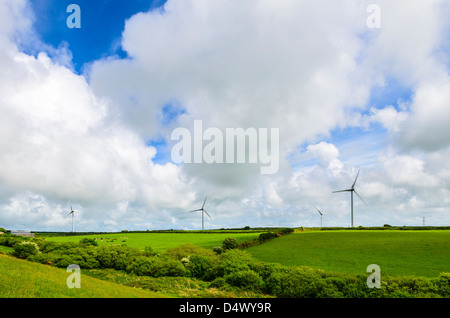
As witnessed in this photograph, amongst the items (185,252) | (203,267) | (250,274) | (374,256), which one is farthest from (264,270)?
(374,256)

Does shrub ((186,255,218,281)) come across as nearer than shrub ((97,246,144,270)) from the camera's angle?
Yes

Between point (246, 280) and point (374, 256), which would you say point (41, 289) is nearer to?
point (246, 280)

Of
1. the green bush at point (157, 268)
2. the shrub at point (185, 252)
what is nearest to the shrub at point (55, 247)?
the shrub at point (185, 252)

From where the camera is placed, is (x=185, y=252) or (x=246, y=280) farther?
(x=185, y=252)

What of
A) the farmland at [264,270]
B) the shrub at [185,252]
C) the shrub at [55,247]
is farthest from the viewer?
the shrub at [55,247]

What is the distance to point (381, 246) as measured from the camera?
56.1m

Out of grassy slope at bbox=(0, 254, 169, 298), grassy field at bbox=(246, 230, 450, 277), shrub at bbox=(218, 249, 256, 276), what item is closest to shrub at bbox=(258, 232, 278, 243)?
grassy field at bbox=(246, 230, 450, 277)

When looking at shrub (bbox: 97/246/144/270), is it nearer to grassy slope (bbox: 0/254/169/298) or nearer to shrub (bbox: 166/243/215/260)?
shrub (bbox: 166/243/215/260)

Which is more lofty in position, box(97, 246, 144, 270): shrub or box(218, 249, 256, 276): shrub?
box(218, 249, 256, 276): shrub

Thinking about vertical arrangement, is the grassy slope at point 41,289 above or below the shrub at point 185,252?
above

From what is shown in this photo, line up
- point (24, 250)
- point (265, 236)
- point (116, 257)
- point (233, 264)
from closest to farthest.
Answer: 1. point (233, 264)
2. point (116, 257)
3. point (24, 250)
4. point (265, 236)

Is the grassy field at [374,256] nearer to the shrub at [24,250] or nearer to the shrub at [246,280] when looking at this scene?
the shrub at [246,280]
